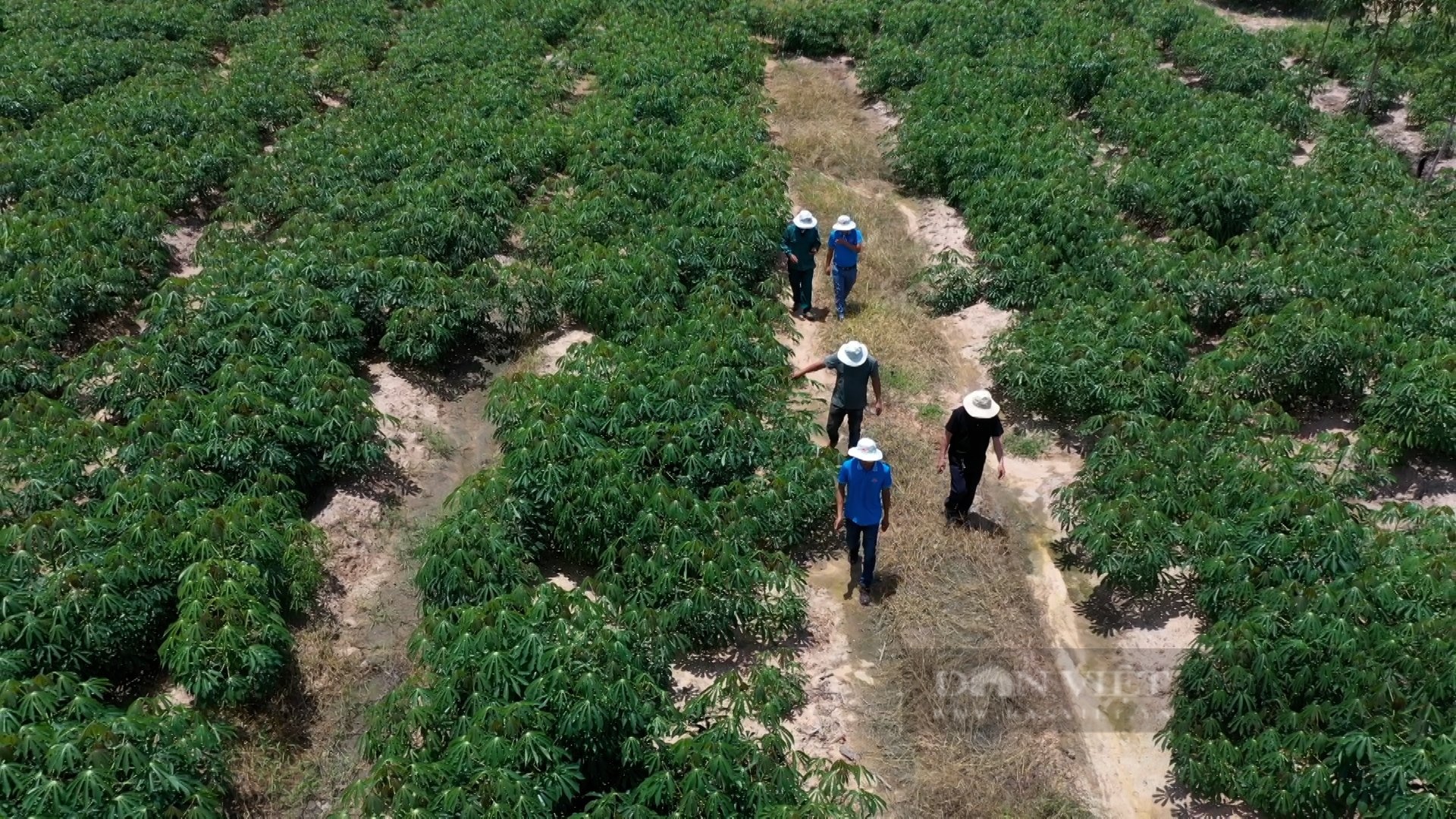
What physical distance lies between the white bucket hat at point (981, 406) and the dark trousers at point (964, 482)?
45 centimetres

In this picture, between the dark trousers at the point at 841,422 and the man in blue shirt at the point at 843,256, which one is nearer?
the dark trousers at the point at 841,422

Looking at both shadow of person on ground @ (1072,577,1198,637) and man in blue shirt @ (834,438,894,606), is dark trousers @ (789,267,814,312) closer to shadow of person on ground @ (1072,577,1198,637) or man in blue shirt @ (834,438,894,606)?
man in blue shirt @ (834,438,894,606)

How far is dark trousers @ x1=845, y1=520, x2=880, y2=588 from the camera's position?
7.05m

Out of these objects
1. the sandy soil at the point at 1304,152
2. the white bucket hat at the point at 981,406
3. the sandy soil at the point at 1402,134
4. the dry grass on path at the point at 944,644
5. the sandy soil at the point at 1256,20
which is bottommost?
the sandy soil at the point at 1256,20

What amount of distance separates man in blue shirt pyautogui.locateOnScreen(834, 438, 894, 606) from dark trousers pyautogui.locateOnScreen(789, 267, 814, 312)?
187 inches

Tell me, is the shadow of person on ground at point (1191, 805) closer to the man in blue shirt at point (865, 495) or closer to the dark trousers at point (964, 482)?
the man in blue shirt at point (865, 495)

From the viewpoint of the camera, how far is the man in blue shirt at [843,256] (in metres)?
11.0

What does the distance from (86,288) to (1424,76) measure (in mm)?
21924

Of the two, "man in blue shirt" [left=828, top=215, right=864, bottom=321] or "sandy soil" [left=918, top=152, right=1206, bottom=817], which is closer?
"sandy soil" [left=918, top=152, right=1206, bottom=817]

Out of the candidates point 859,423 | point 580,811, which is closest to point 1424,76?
point 859,423

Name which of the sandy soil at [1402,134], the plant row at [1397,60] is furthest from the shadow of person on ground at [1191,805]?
the plant row at [1397,60]

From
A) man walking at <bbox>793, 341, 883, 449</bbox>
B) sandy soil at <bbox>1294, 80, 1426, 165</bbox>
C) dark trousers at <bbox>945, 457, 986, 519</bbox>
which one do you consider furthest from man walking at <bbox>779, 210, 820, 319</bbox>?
sandy soil at <bbox>1294, 80, 1426, 165</bbox>

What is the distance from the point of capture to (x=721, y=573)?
6770 mm

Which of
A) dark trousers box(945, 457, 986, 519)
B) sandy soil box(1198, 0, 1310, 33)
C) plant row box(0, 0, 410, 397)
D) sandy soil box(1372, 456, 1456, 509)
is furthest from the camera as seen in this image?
sandy soil box(1198, 0, 1310, 33)
